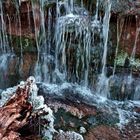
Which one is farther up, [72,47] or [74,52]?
[72,47]

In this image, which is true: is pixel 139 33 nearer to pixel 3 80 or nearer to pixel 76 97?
pixel 76 97

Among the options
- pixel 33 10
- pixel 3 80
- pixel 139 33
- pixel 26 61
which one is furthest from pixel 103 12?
pixel 3 80

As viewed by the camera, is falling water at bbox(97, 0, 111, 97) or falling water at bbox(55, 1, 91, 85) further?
falling water at bbox(97, 0, 111, 97)

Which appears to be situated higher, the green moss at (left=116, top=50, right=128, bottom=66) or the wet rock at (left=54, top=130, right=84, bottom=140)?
the green moss at (left=116, top=50, right=128, bottom=66)

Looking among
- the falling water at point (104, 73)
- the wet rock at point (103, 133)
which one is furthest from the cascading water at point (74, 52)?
the wet rock at point (103, 133)

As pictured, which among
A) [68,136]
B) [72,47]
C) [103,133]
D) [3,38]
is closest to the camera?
[68,136]

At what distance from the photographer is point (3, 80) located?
7.69 meters

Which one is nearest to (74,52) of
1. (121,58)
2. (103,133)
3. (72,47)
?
(72,47)

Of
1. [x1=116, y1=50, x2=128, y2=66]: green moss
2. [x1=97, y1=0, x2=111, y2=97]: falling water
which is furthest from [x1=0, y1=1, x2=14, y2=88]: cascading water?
[x1=116, y1=50, x2=128, y2=66]: green moss

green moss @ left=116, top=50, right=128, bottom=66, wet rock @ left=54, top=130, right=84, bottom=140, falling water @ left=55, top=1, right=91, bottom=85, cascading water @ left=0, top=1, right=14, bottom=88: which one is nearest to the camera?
wet rock @ left=54, top=130, right=84, bottom=140

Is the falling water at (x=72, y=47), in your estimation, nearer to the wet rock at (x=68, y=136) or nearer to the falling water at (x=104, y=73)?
the falling water at (x=104, y=73)

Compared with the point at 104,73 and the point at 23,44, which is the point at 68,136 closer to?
the point at 104,73

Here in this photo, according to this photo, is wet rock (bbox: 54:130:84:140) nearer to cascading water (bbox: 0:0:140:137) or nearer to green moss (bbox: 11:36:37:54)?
cascading water (bbox: 0:0:140:137)

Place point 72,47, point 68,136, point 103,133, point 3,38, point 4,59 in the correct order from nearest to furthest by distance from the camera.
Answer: point 68,136
point 103,133
point 72,47
point 3,38
point 4,59
